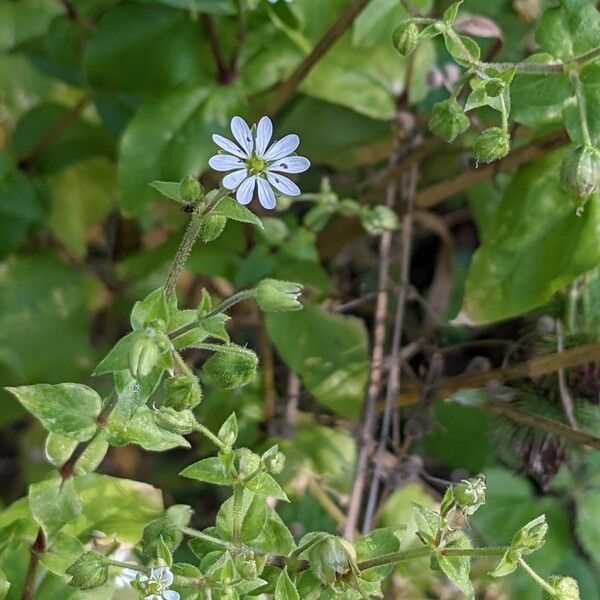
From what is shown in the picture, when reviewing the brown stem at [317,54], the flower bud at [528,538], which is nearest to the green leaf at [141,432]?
the flower bud at [528,538]

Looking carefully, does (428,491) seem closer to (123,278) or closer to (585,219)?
(585,219)

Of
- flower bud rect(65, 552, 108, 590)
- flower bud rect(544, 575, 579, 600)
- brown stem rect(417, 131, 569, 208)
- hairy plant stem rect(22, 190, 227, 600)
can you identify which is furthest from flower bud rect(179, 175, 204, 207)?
brown stem rect(417, 131, 569, 208)

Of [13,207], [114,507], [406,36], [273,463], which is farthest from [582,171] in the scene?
[13,207]

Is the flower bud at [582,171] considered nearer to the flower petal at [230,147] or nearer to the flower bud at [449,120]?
the flower bud at [449,120]

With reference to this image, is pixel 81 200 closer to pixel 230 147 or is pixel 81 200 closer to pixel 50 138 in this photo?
pixel 50 138

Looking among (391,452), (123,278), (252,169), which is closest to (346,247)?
(391,452)

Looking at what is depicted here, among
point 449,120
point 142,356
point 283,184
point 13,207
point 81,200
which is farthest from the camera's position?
point 81,200

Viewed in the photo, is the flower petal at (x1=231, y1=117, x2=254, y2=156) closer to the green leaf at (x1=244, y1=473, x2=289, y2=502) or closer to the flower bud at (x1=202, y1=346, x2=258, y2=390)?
the flower bud at (x1=202, y1=346, x2=258, y2=390)
